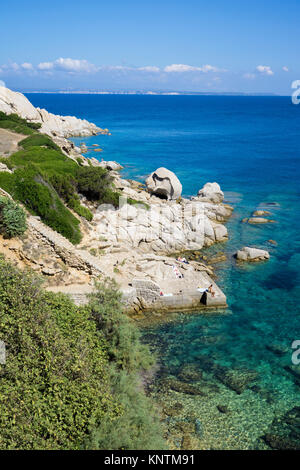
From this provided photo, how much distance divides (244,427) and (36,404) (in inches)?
335

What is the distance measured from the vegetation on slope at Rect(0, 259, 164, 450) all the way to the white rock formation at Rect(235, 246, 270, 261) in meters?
16.9

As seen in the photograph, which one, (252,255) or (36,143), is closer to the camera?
(252,255)

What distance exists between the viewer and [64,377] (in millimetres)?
12023

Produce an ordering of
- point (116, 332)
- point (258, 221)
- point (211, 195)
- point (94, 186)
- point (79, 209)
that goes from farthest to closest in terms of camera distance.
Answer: point (211, 195), point (258, 221), point (94, 186), point (79, 209), point (116, 332)

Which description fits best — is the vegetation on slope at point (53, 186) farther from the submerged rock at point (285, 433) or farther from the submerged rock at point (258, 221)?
the submerged rock at point (285, 433)

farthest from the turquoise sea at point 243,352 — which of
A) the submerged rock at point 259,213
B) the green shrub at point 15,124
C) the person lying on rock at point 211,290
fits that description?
the green shrub at point 15,124

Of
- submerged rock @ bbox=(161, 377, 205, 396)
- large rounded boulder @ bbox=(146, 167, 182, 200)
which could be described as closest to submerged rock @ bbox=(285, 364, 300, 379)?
submerged rock @ bbox=(161, 377, 205, 396)

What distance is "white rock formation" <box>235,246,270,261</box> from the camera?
30.0 m

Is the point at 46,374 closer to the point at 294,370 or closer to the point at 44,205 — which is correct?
the point at 294,370

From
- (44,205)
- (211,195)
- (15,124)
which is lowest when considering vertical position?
(211,195)

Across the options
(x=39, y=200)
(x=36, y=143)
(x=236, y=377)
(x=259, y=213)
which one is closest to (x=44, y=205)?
(x=39, y=200)

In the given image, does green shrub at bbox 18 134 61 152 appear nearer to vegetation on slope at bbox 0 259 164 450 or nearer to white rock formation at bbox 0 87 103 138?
white rock formation at bbox 0 87 103 138

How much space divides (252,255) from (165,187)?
1691 centimetres

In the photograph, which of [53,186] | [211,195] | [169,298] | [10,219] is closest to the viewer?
[10,219]
